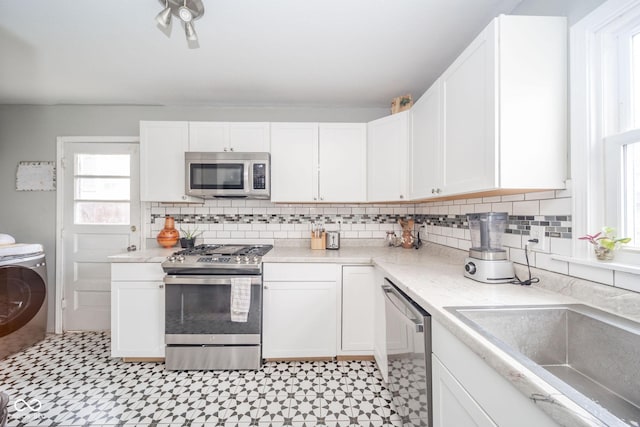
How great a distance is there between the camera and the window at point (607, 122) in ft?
3.34

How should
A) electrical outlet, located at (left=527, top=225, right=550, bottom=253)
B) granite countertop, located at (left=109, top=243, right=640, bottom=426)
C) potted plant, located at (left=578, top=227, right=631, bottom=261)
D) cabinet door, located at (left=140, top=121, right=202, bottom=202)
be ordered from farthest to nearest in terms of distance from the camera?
cabinet door, located at (left=140, top=121, right=202, bottom=202), electrical outlet, located at (left=527, top=225, right=550, bottom=253), potted plant, located at (left=578, top=227, right=631, bottom=261), granite countertop, located at (left=109, top=243, right=640, bottom=426)

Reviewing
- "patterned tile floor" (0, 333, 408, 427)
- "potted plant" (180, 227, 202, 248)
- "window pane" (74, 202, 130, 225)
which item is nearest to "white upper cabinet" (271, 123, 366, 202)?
"potted plant" (180, 227, 202, 248)

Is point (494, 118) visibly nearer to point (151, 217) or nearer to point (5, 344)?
point (151, 217)

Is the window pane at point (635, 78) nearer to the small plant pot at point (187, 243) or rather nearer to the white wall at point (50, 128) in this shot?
the white wall at point (50, 128)

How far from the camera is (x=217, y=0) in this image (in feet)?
4.66

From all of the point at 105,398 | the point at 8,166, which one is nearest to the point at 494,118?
the point at 105,398

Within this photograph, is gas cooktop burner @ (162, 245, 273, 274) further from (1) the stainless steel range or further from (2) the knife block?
(2) the knife block

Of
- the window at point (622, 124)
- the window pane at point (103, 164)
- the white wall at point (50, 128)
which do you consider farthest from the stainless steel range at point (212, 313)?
the window at point (622, 124)

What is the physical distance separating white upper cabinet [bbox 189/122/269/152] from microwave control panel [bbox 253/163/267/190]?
0.23 m

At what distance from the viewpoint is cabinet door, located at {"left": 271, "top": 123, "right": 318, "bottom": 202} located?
7.99 feet

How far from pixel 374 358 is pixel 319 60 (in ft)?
7.86

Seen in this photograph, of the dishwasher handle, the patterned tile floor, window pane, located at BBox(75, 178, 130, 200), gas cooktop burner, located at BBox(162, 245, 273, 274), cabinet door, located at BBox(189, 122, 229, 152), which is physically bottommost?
the patterned tile floor

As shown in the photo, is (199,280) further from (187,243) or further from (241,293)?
(187,243)

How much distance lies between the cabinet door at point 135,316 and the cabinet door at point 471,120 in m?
2.28
